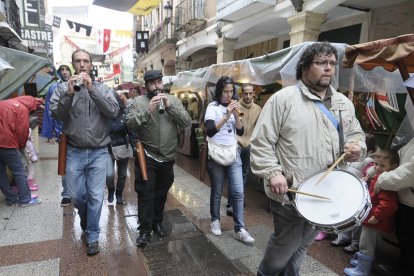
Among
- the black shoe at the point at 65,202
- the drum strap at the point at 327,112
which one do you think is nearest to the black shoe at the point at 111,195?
the black shoe at the point at 65,202

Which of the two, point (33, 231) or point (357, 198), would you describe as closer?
point (357, 198)

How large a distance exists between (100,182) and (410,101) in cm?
378

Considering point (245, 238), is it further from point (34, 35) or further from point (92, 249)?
point (34, 35)

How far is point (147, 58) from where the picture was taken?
86.4 feet

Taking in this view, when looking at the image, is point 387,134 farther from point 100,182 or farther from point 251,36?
point 251,36

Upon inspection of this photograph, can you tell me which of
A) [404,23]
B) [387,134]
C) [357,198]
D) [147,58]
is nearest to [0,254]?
[357,198]

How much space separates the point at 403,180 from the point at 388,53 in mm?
1343

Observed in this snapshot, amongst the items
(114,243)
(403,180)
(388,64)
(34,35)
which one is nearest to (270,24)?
(388,64)

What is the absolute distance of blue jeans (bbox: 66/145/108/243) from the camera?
11.0ft

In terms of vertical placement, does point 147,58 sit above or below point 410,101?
above

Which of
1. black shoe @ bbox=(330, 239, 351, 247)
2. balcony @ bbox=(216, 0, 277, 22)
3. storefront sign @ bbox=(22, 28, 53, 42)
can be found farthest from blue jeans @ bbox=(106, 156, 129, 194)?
storefront sign @ bbox=(22, 28, 53, 42)

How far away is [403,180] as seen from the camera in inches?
112

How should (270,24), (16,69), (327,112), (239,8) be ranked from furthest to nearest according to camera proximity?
(270,24) → (239,8) → (16,69) → (327,112)

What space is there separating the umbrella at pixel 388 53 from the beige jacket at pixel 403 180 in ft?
2.21
